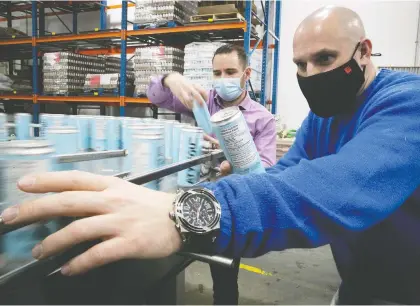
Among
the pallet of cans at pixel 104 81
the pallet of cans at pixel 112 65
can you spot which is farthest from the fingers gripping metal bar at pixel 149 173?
the pallet of cans at pixel 112 65

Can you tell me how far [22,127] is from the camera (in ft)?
3.67

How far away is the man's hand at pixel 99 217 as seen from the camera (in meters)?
0.46

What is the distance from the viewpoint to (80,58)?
175 inches

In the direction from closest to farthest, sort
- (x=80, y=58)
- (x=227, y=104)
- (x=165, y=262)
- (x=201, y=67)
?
(x=165, y=262) < (x=227, y=104) < (x=201, y=67) < (x=80, y=58)

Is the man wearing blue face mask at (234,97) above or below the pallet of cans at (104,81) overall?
below

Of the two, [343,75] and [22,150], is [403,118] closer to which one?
[343,75]

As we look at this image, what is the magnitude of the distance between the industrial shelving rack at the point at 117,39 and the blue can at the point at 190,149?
2.31 meters

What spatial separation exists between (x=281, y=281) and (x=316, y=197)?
77.8 inches

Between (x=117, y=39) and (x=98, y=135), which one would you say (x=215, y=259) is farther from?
(x=117, y=39)

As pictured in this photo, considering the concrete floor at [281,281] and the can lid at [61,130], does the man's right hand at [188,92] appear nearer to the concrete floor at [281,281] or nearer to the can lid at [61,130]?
the can lid at [61,130]

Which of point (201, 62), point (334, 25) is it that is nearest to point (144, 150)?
point (334, 25)

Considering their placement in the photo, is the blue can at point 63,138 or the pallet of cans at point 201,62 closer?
the blue can at point 63,138

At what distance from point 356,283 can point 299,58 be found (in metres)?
0.74

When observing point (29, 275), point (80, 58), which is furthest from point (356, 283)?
point (80, 58)
